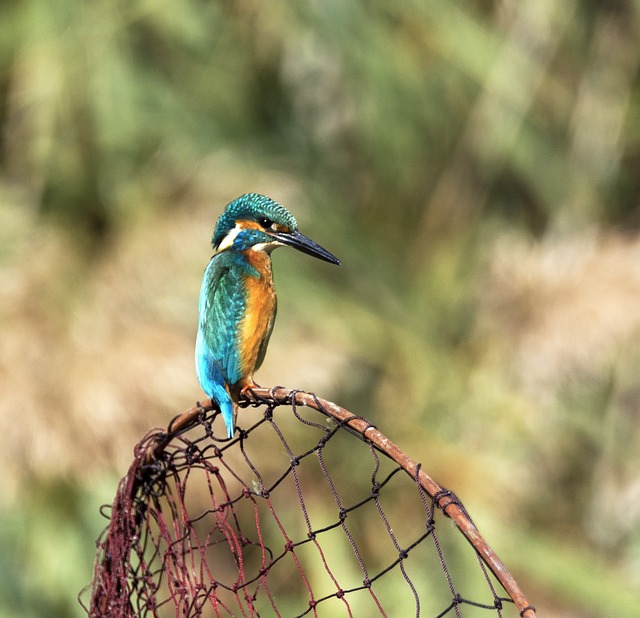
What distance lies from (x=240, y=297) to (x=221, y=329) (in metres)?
0.07

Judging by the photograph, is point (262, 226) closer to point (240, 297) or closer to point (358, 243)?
point (240, 297)

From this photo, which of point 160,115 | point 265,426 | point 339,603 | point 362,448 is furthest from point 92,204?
point 339,603

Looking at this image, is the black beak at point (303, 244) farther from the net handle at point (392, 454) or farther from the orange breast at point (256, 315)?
the net handle at point (392, 454)

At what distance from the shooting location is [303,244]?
2.24 meters

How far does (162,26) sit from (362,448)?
192cm

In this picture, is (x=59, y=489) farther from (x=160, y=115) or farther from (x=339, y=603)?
(x=160, y=115)

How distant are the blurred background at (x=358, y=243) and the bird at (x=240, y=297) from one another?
5.38 feet

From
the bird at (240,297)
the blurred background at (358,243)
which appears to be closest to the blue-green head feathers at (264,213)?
the bird at (240,297)

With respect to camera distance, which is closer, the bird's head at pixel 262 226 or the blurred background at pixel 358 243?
the bird's head at pixel 262 226

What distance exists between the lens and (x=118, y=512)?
6.62ft

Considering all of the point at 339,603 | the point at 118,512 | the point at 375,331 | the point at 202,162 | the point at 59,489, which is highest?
the point at 202,162

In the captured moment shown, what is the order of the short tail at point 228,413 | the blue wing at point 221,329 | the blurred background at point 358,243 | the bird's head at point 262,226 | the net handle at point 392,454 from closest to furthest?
the net handle at point 392,454 < the short tail at point 228,413 < the blue wing at point 221,329 < the bird's head at point 262,226 < the blurred background at point 358,243

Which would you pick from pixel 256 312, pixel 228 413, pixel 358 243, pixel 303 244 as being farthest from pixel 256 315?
pixel 358 243

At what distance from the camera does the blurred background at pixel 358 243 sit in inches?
160
